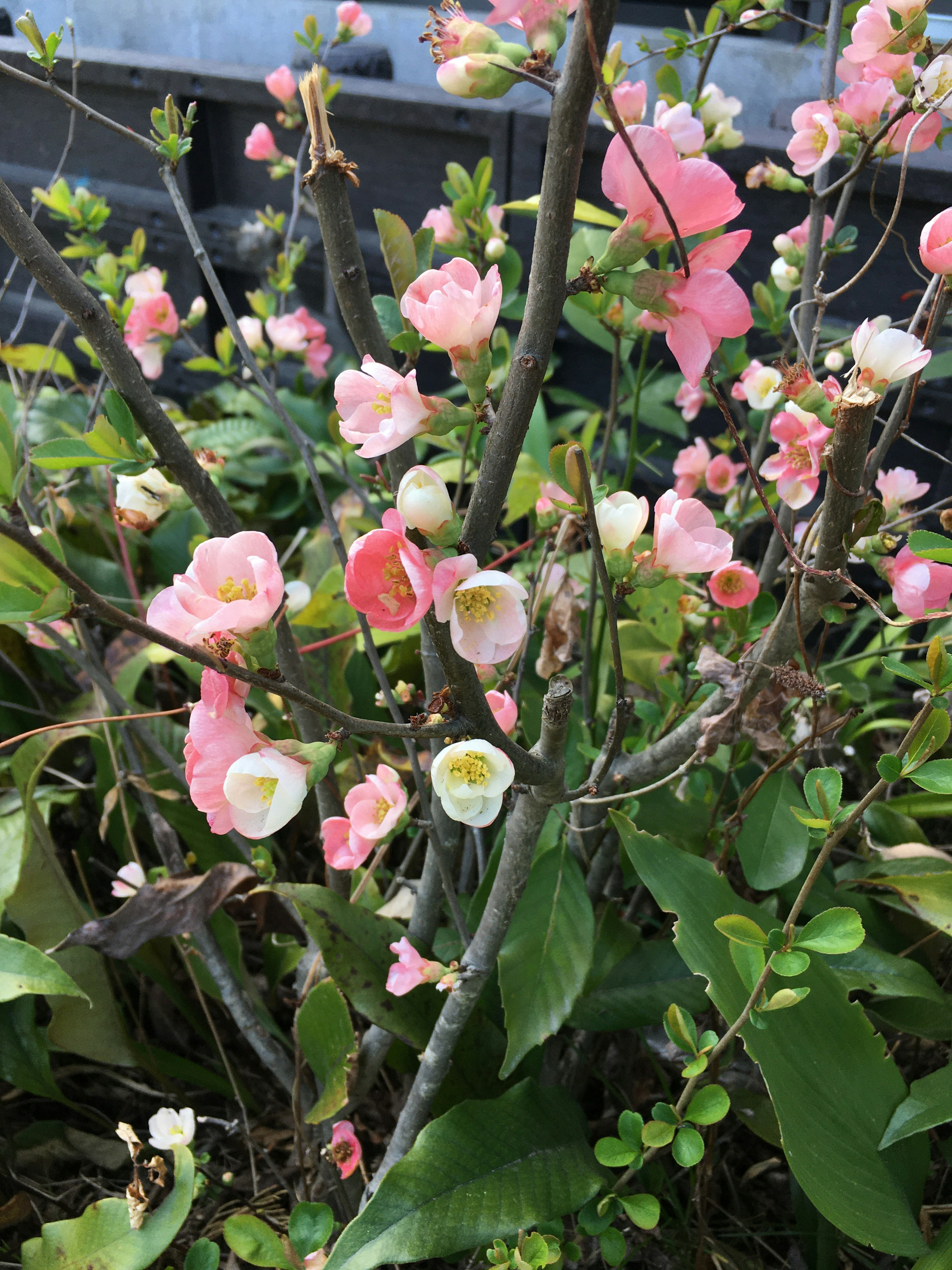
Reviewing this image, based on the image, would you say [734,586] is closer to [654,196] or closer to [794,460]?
[794,460]

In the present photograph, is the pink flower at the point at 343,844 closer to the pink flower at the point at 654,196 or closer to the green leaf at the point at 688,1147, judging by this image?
the green leaf at the point at 688,1147

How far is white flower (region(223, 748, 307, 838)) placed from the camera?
14.7 inches

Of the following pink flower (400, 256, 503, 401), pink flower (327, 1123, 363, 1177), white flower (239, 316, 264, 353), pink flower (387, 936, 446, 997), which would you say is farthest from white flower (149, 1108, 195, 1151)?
white flower (239, 316, 264, 353)

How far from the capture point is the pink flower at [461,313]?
1.22ft

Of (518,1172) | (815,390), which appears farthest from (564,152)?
(518,1172)

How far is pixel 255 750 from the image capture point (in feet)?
1.30

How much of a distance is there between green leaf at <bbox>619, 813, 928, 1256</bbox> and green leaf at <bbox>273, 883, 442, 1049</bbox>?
22cm

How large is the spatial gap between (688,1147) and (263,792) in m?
0.32

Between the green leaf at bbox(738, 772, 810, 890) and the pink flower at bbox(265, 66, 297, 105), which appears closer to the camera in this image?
the green leaf at bbox(738, 772, 810, 890)

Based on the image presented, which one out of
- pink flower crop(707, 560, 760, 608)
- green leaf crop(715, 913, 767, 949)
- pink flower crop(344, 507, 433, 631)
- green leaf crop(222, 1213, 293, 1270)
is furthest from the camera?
pink flower crop(707, 560, 760, 608)

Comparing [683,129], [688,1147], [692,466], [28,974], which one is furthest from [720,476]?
[28,974]

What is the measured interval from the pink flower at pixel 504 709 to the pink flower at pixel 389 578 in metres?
0.16

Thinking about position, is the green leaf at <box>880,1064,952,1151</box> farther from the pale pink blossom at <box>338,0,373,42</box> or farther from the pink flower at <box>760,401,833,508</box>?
the pale pink blossom at <box>338,0,373,42</box>

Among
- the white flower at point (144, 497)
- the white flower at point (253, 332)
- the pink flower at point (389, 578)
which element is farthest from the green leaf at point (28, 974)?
the white flower at point (253, 332)
